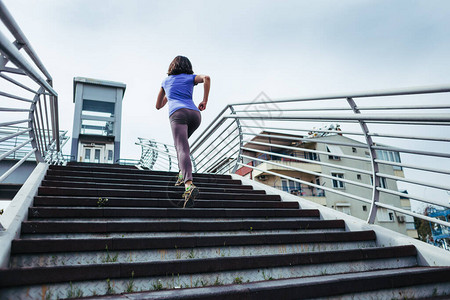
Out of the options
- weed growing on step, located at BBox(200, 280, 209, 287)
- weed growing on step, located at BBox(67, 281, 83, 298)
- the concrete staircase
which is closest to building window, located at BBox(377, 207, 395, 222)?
the concrete staircase

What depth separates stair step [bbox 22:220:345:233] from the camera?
241cm

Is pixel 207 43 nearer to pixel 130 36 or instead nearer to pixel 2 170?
pixel 130 36

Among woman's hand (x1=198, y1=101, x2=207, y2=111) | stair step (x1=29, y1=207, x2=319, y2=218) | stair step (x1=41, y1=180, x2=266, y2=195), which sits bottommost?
stair step (x1=29, y1=207, x2=319, y2=218)

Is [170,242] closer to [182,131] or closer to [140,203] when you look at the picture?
[140,203]

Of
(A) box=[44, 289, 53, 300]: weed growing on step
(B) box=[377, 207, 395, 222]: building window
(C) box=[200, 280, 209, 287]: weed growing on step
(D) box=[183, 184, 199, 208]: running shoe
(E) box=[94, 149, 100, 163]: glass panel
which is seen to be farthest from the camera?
(B) box=[377, 207, 395, 222]: building window

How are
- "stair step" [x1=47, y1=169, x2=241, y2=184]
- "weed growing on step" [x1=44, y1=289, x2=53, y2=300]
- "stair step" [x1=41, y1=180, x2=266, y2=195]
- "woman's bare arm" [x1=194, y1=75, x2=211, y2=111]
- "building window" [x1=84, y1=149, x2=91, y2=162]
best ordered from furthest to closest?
"building window" [x1=84, y1=149, x2=91, y2=162], "stair step" [x1=47, y1=169, x2=241, y2=184], "stair step" [x1=41, y1=180, x2=266, y2=195], "woman's bare arm" [x1=194, y1=75, x2=211, y2=111], "weed growing on step" [x1=44, y1=289, x2=53, y2=300]

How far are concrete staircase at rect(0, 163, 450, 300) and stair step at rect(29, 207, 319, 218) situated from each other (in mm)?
10

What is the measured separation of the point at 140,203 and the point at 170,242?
123 cm

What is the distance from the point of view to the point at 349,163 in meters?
28.6

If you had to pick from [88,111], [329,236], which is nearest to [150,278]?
[329,236]

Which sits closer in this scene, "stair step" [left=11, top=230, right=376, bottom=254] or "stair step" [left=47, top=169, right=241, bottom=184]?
"stair step" [left=11, top=230, right=376, bottom=254]

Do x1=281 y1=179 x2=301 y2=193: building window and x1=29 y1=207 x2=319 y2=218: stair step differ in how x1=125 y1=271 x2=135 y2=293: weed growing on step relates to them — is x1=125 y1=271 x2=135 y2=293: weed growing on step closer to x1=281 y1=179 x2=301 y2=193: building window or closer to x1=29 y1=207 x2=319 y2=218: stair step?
x1=29 y1=207 x2=319 y2=218: stair step

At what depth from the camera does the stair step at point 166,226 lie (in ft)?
7.91

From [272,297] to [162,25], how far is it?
7.19 m
